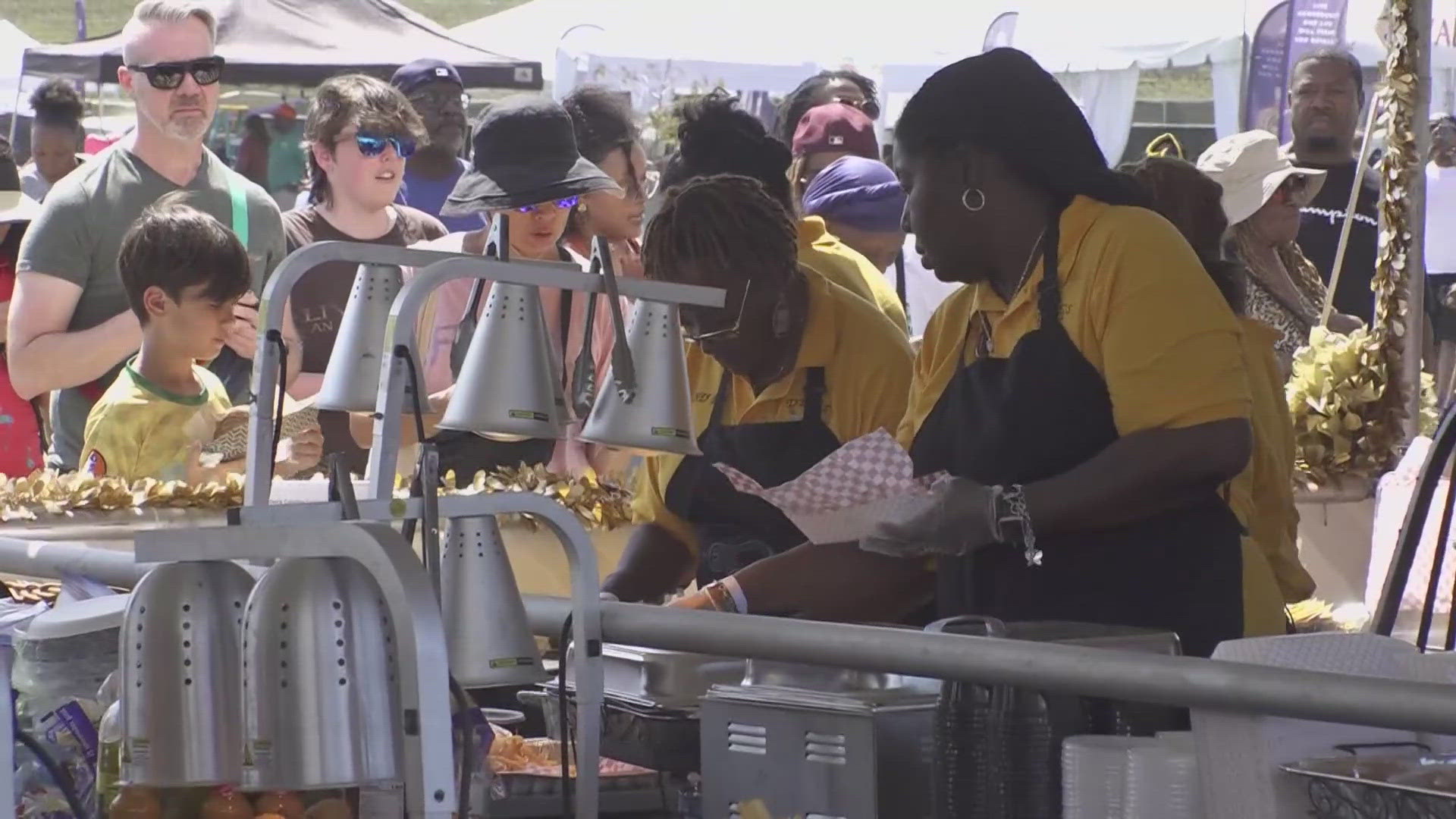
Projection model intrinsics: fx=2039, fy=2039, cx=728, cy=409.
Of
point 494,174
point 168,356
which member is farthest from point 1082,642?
point 168,356

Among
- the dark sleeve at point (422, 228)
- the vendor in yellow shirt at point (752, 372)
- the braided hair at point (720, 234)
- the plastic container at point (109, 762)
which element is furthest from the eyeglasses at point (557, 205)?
the plastic container at point (109, 762)

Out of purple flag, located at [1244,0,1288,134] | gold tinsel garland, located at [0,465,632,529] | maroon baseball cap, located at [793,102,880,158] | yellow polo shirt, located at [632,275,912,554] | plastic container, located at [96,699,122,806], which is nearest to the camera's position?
plastic container, located at [96,699,122,806]

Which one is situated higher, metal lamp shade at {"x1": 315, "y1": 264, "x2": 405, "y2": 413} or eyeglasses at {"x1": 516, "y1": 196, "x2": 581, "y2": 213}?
metal lamp shade at {"x1": 315, "y1": 264, "x2": 405, "y2": 413}

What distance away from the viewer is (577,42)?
389 inches

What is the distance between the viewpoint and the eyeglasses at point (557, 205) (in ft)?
13.7

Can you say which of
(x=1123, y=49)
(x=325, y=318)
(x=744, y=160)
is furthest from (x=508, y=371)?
(x=1123, y=49)

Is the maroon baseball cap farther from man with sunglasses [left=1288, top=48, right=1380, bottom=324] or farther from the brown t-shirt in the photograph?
the brown t-shirt

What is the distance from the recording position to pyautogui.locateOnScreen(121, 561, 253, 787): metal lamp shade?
1.74 meters

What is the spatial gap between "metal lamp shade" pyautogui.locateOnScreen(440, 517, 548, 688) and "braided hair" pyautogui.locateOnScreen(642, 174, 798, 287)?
103 cm

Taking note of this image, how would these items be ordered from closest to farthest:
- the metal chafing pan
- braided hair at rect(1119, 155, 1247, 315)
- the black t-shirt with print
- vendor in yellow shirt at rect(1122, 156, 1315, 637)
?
1. the metal chafing pan
2. vendor in yellow shirt at rect(1122, 156, 1315, 637)
3. braided hair at rect(1119, 155, 1247, 315)
4. the black t-shirt with print

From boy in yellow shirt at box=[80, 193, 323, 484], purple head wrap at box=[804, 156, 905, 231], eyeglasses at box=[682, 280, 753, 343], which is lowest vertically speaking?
boy in yellow shirt at box=[80, 193, 323, 484]

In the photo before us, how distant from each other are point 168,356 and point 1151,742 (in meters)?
2.81

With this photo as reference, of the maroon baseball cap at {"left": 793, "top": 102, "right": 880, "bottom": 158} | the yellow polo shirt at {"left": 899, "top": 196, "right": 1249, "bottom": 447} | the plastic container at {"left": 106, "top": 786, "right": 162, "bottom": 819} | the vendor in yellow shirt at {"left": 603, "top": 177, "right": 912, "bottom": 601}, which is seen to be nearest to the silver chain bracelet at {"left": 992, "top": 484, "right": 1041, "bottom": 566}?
the yellow polo shirt at {"left": 899, "top": 196, "right": 1249, "bottom": 447}

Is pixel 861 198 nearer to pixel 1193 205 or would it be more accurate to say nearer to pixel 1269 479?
pixel 1193 205
